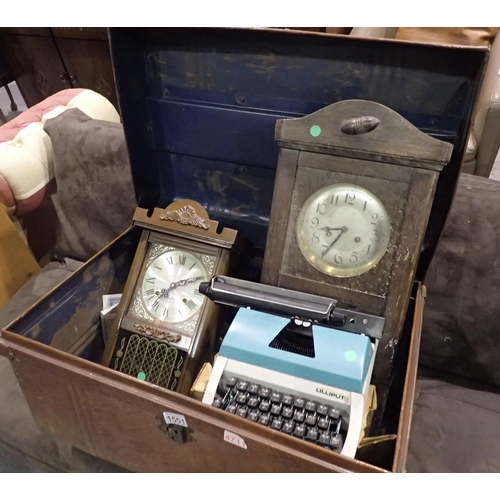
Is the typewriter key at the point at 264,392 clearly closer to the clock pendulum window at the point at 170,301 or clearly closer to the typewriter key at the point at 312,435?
the typewriter key at the point at 312,435

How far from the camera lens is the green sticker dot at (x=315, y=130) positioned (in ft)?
3.33

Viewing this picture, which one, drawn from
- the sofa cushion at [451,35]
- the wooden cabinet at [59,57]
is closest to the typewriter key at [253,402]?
the sofa cushion at [451,35]

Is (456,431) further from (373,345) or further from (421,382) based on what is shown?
(373,345)

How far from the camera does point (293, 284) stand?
113cm

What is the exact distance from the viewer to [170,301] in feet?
4.18

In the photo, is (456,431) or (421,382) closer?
(456,431)

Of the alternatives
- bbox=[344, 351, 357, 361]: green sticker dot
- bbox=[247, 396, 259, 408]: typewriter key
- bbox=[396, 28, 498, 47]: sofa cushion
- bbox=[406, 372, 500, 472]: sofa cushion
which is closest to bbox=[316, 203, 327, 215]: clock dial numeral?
bbox=[344, 351, 357, 361]: green sticker dot

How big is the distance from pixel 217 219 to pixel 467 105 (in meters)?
0.75

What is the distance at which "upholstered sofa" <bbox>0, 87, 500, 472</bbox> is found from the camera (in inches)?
48.5

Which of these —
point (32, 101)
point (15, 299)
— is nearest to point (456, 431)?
point (15, 299)

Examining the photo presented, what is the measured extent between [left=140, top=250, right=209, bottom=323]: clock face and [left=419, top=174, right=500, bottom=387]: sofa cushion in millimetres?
692

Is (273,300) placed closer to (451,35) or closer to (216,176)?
(216,176)

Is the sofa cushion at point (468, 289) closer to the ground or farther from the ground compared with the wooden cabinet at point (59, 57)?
closer to the ground

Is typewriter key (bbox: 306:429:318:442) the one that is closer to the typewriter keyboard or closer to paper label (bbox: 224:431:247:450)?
the typewriter keyboard
